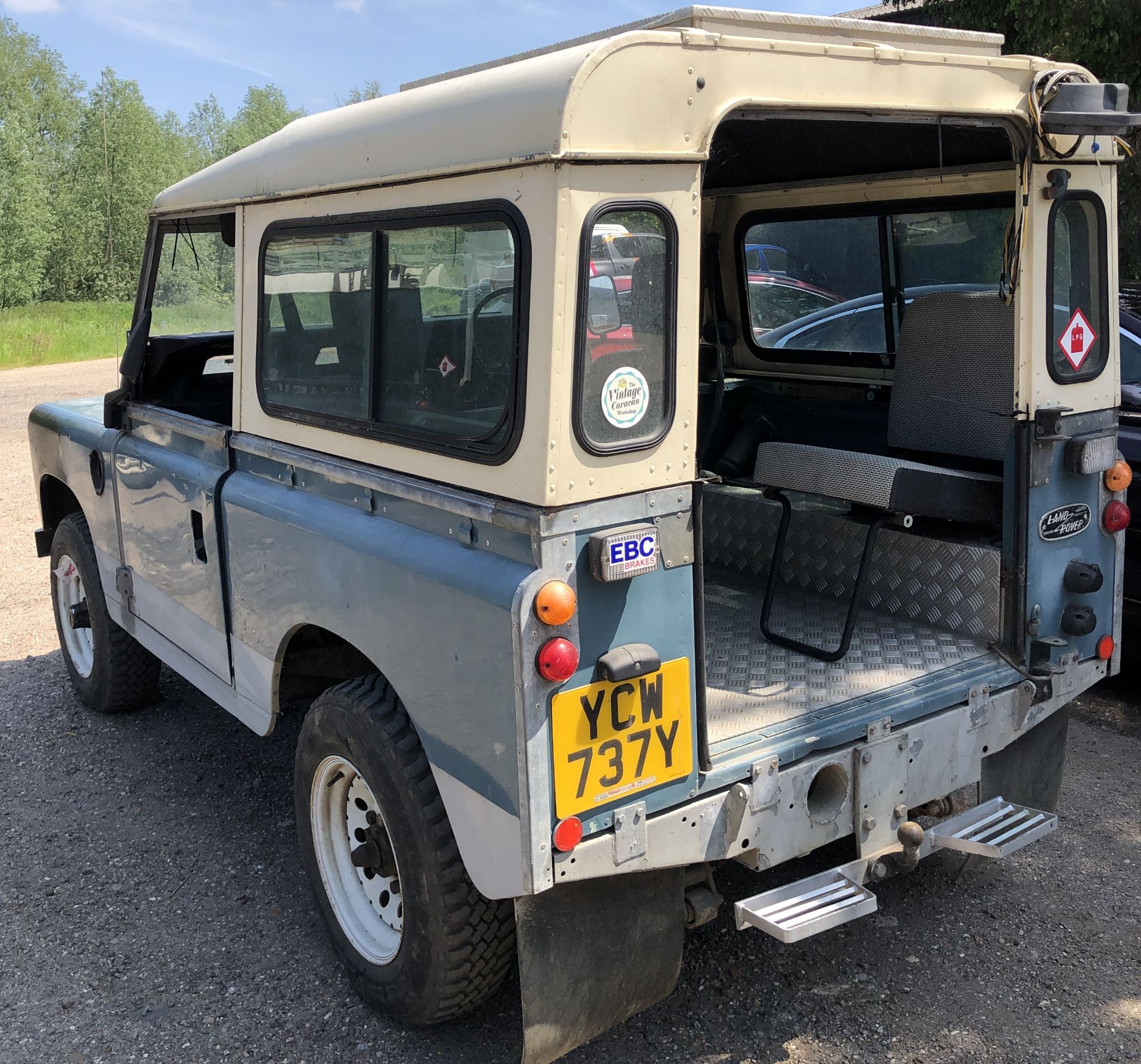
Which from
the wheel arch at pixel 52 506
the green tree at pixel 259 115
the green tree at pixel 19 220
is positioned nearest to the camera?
the wheel arch at pixel 52 506

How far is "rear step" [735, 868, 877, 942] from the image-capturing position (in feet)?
8.26

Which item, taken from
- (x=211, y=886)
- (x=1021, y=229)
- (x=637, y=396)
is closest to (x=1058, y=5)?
(x=1021, y=229)

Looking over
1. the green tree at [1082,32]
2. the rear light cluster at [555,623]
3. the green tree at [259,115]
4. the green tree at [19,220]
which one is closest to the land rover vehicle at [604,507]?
the rear light cluster at [555,623]

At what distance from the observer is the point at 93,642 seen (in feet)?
16.6

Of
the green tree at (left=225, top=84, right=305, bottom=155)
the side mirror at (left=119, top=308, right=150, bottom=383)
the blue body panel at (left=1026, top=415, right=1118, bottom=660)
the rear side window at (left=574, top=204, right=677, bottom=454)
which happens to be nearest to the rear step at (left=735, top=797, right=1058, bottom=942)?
the blue body panel at (left=1026, top=415, right=1118, bottom=660)

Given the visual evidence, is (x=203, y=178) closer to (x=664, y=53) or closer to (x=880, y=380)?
(x=664, y=53)

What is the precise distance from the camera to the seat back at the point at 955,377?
3.78 m

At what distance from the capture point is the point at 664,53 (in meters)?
2.24

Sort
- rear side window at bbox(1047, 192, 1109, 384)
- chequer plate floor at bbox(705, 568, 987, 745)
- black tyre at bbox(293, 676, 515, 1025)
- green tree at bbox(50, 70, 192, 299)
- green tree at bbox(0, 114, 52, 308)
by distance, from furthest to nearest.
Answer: green tree at bbox(0, 114, 52, 308)
green tree at bbox(50, 70, 192, 299)
rear side window at bbox(1047, 192, 1109, 384)
chequer plate floor at bbox(705, 568, 987, 745)
black tyre at bbox(293, 676, 515, 1025)

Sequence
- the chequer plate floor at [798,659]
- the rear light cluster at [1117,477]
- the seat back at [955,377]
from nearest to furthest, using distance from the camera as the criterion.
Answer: the chequer plate floor at [798,659] → the rear light cluster at [1117,477] → the seat back at [955,377]

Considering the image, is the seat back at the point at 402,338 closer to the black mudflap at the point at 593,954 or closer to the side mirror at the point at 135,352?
the black mudflap at the point at 593,954

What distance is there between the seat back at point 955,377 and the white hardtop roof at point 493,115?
1.06m

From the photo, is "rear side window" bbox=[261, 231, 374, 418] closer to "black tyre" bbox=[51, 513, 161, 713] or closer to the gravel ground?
the gravel ground

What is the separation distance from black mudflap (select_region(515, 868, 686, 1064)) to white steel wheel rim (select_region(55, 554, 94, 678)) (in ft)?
11.8
